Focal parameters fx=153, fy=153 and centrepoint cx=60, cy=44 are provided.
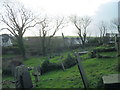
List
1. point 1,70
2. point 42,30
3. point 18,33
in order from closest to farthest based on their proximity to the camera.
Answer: point 1,70 → point 18,33 → point 42,30

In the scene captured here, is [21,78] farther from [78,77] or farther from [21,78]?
[78,77]

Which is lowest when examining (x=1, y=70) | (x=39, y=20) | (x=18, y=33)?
(x=1, y=70)

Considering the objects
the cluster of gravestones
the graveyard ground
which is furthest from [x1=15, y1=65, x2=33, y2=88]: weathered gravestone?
the graveyard ground

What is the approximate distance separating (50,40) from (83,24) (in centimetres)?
1633

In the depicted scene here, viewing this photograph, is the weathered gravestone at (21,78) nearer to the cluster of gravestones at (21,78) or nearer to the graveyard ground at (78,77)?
the cluster of gravestones at (21,78)

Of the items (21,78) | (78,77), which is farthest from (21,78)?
(78,77)

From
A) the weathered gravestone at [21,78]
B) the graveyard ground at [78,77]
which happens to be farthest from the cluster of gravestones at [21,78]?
the graveyard ground at [78,77]

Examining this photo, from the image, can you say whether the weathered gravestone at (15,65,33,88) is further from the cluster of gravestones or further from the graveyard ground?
the graveyard ground

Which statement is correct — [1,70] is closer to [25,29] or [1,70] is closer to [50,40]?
[25,29]

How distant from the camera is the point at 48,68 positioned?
13.7 m

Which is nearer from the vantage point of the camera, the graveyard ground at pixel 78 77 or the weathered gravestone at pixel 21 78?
the graveyard ground at pixel 78 77

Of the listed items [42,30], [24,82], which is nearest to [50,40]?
[42,30]

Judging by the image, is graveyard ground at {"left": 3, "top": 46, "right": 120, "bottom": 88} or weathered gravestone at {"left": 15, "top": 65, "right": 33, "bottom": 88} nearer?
graveyard ground at {"left": 3, "top": 46, "right": 120, "bottom": 88}

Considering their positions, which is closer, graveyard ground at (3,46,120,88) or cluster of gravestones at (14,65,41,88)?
graveyard ground at (3,46,120,88)
